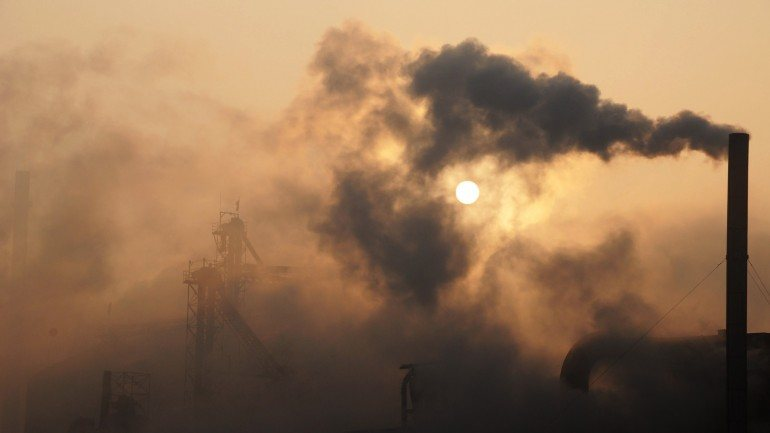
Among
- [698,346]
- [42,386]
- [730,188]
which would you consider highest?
[730,188]

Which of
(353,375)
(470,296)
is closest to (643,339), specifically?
(470,296)

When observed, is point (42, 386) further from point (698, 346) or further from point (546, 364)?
point (698, 346)

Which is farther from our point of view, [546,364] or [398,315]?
[398,315]

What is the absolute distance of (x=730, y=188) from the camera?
1501 inches

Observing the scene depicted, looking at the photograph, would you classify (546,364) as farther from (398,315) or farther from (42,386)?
(42,386)

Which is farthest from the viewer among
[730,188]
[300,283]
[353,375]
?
[300,283]

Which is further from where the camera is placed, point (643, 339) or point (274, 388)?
point (274, 388)

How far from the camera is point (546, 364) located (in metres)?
50.1

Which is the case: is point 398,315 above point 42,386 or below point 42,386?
above

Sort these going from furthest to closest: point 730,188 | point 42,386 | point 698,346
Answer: point 42,386 → point 698,346 → point 730,188

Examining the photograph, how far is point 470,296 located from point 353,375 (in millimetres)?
11113

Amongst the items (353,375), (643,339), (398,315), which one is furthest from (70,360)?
(643,339)

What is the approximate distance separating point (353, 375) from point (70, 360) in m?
27.9

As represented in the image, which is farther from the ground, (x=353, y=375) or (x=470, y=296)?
(x=470, y=296)
